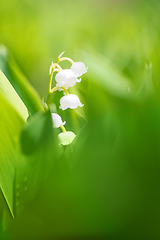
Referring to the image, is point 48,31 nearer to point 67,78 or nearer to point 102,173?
point 67,78

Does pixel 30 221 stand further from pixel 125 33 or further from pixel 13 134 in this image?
pixel 125 33

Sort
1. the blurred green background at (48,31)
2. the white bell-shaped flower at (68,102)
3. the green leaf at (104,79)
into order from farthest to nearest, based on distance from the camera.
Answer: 1. the blurred green background at (48,31)
2. the white bell-shaped flower at (68,102)
3. the green leaf at (104,79)

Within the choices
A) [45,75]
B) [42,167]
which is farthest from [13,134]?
[45,75]

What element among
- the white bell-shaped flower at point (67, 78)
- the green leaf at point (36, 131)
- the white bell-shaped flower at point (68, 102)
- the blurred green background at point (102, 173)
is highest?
the white bell-shaped flower at point (67, 78)

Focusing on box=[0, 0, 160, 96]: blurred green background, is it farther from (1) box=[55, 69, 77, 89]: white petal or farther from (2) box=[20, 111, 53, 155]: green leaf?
(2) box=[20, 111, 53, 155]: green leaf

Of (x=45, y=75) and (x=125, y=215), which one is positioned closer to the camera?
(x=125, y=215)

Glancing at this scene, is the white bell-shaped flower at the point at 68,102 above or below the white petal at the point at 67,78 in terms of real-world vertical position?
below

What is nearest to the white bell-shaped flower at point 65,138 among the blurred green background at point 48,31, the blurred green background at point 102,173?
the blurred green background at point 102,173

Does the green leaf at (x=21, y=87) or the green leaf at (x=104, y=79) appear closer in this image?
the green leaf at (x=104, y=79)

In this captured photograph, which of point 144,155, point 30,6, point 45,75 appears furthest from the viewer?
point 30,6

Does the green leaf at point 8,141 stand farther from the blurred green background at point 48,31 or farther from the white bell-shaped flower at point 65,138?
the blurred green background at point 48,31
